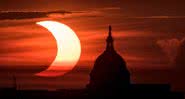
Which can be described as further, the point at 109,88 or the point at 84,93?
the point at 84,93

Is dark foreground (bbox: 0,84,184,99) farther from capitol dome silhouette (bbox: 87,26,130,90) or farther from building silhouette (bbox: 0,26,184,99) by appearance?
capitol dome silhouette (bbox: 87,26,130,90)

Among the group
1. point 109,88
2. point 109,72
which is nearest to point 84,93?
point 109,88

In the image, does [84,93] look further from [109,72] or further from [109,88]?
[109,72]

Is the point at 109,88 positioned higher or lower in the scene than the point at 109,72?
lower

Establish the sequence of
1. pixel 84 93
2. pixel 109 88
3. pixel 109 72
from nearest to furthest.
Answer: pixel 109 72 < pixel 109 88 < pixel 84 93

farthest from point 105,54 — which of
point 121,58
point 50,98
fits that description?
point 50,98

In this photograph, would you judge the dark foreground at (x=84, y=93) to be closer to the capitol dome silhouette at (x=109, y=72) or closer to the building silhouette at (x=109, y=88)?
the building silhouette at (x=109, y=88)

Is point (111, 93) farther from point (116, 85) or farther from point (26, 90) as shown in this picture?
point (26, 90)

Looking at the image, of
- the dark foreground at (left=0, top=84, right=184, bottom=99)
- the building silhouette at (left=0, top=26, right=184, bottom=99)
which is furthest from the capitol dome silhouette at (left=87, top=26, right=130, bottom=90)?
the dark foreground at (left=0, top=84, right=184, bottom=99)
